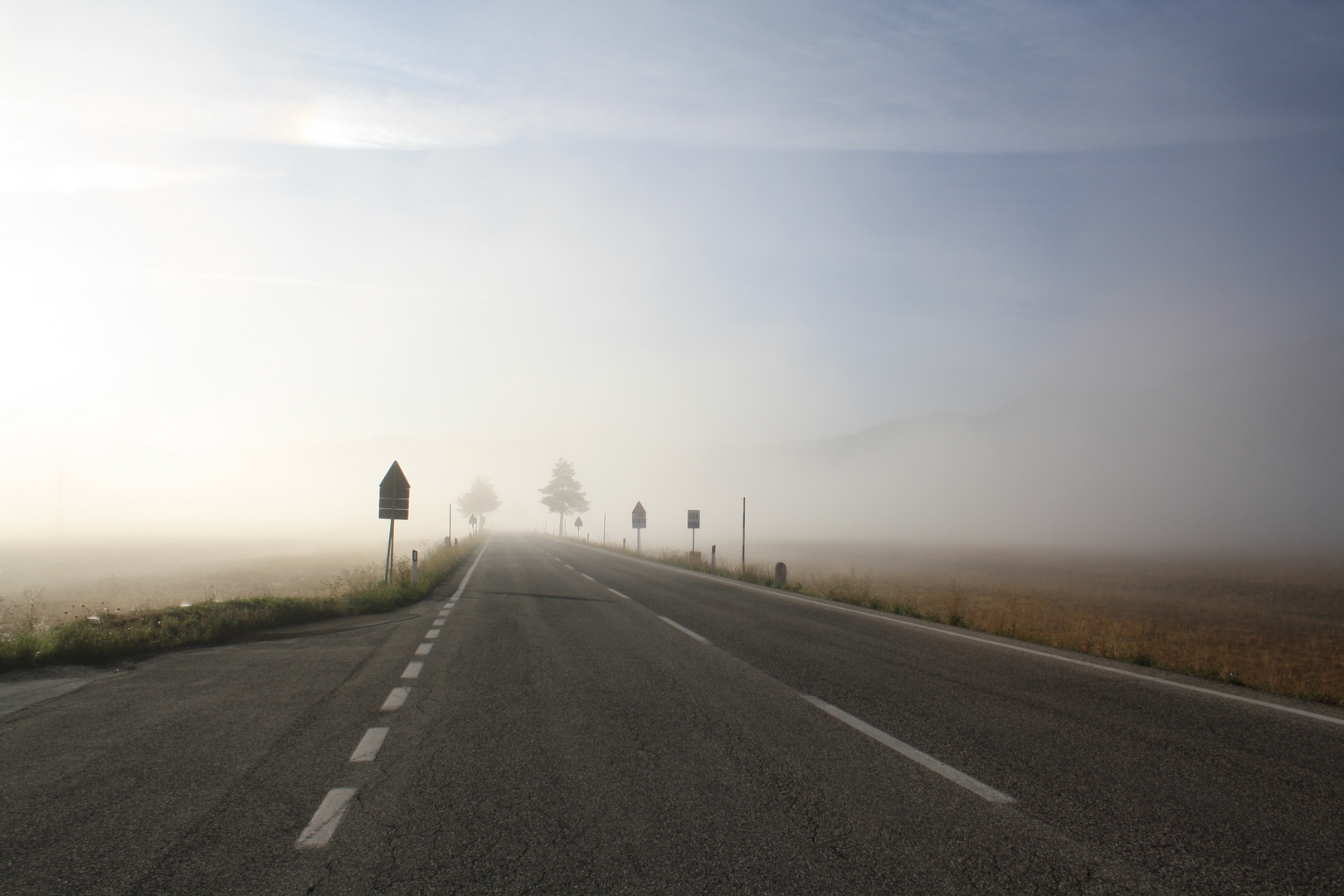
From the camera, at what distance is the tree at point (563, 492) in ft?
319

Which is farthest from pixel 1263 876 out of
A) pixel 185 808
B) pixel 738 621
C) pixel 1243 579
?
pixel 1243 579

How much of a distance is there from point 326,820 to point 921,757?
3521 mm

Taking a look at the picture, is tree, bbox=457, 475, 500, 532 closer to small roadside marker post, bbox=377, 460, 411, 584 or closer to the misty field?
the misty field

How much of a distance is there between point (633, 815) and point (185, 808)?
246 centimetres

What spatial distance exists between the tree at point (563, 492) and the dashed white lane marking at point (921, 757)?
9274 cm

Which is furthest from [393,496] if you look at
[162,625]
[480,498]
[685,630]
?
[480,498]

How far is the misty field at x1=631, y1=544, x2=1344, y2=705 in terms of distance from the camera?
9320mm

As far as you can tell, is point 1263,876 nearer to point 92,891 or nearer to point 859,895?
point 859,895

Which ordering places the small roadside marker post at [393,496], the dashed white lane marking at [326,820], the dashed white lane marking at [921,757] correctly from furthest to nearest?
the small roadside marker post at [393,496]
the dashed white lane marking at [921,757]
the dashed white lane marking at [326,820]

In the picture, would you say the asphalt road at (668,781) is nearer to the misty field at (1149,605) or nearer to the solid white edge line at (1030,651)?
the solid white edge line at (1030,651)

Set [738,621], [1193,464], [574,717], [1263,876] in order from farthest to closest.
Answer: [1193,464] < [738,621] < [574,717] < [1263,876]

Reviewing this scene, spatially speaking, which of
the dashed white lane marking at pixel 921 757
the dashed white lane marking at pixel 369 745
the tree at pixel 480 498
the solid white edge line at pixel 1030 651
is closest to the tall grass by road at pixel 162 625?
the dashed white lane marking at pixel 369 745

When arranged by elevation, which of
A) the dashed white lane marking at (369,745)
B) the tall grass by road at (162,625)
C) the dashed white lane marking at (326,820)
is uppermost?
the dashed white lane marking at (326,820)

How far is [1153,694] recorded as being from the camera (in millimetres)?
6281
